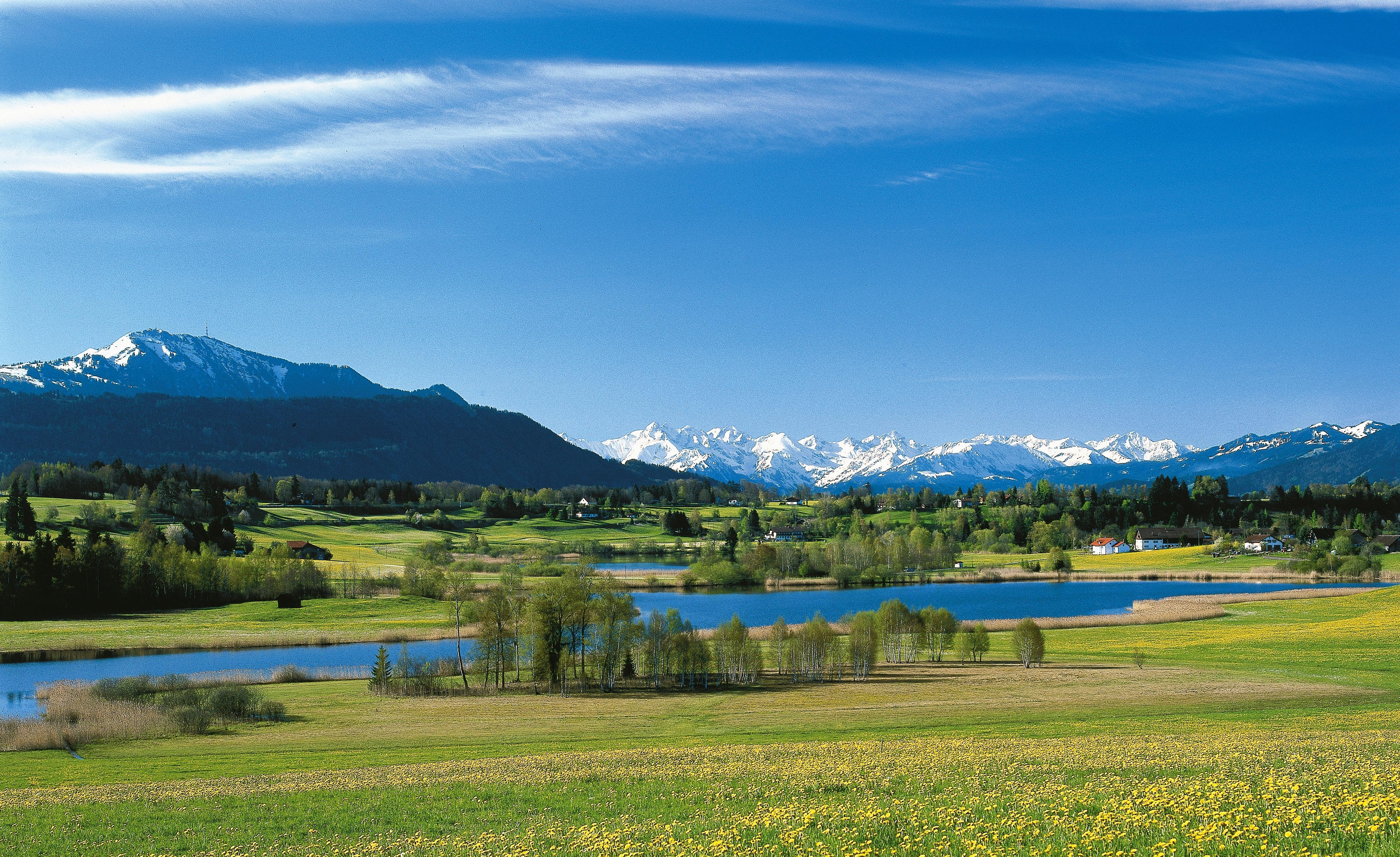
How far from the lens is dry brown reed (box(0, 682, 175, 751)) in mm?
40844

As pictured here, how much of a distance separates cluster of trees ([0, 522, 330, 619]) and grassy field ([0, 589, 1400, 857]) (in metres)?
64.2

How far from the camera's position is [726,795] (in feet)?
69.9

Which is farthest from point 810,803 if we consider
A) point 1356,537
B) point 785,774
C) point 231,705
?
point 1356,537

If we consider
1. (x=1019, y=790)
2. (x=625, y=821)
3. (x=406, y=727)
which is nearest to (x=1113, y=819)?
(x=1019, y=790)

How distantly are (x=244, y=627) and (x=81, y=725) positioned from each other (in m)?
56.9

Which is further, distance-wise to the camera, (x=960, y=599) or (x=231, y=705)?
(x=960, y=599)

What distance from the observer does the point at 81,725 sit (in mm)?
43312

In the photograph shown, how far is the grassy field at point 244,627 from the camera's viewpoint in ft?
278

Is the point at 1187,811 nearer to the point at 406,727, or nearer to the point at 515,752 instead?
the point at 515,752

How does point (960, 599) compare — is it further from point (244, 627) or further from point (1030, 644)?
point (244, 627)

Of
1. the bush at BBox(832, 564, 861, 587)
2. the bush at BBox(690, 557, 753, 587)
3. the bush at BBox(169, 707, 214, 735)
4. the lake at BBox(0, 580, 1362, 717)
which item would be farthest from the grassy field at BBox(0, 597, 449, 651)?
the bush at BBox(832, 564, 861, 587)

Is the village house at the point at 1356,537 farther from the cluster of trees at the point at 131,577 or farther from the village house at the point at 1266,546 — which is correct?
the cluster of trees at the point at 131,577

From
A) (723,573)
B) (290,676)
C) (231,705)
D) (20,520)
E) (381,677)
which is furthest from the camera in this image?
(723,573)

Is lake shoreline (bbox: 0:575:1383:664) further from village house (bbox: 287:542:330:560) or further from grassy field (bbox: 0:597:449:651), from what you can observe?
village house (bbox: 287:542:330:560)
